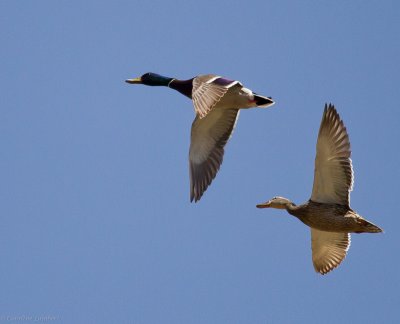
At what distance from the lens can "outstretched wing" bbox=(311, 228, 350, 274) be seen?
1427 cm

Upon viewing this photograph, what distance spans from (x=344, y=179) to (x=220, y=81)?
6.99 ft

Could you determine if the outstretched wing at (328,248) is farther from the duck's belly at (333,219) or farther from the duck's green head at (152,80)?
the duck's green head at (152,80)

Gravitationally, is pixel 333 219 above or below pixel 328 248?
above

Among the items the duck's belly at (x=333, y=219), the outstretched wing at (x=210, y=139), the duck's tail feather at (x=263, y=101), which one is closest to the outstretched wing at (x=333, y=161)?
the duck's belly at (x=333, y=219)

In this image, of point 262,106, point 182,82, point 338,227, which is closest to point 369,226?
point 338,227

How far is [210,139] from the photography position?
15.3 meters

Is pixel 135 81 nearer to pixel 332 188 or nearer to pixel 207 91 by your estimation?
pixel 207 91

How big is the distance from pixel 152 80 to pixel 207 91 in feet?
10.1

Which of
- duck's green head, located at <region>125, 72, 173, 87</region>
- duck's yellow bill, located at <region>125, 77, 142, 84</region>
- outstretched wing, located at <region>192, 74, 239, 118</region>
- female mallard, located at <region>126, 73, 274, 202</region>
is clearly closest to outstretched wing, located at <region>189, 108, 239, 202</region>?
female mallard, located at <region>126, 73, 274, 202</region>

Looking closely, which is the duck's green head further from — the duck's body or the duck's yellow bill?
the duck's body

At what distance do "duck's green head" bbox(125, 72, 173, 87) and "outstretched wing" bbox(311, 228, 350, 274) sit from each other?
3.43 m

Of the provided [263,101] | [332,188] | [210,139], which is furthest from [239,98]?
[332,188]

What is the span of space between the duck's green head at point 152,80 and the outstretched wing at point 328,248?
11.3 feet

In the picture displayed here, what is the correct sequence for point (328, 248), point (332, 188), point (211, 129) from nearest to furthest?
point (332, 188)
point (328, 248)
point (211, 129)
